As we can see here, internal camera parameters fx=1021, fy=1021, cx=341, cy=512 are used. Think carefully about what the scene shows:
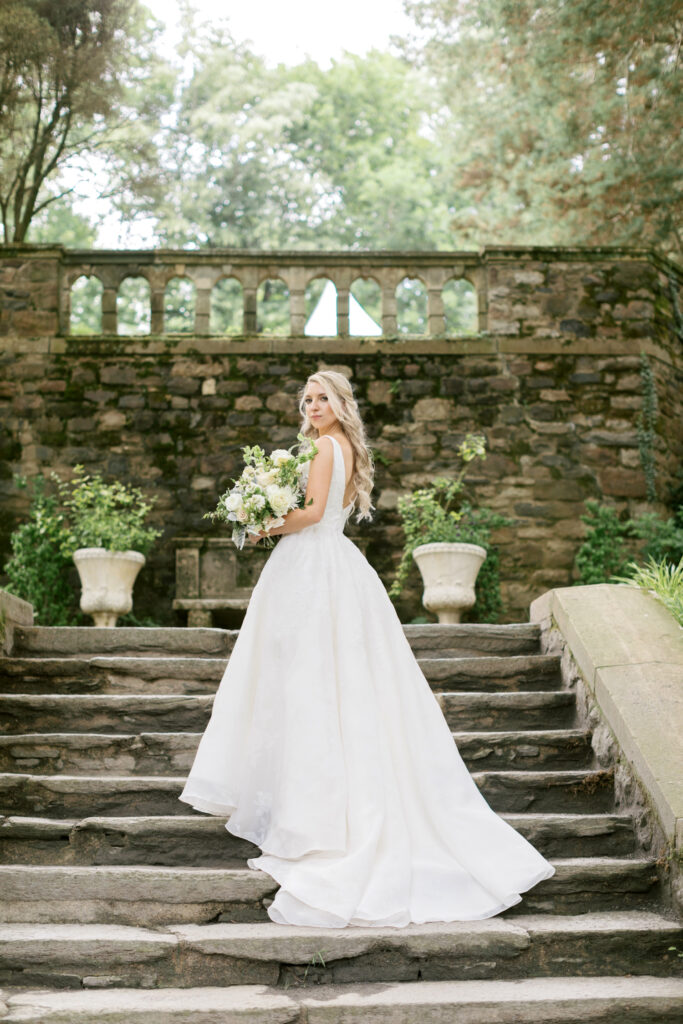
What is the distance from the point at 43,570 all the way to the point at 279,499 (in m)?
4.52

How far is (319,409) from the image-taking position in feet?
13.8

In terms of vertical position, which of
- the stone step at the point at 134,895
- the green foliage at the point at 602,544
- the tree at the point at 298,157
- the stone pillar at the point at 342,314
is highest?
the tree at the point at 298,157

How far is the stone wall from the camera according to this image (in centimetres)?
850

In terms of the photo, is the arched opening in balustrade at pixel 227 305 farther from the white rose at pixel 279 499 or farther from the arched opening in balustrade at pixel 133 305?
the white rose at pixel 279 499

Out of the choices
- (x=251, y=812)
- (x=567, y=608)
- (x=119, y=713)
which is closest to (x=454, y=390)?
(x=567, y=608)

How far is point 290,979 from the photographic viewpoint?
3.07 m

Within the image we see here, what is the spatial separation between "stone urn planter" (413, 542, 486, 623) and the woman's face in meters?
3.07

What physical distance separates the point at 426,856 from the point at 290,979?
2.05ft

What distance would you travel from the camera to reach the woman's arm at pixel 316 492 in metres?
4.00

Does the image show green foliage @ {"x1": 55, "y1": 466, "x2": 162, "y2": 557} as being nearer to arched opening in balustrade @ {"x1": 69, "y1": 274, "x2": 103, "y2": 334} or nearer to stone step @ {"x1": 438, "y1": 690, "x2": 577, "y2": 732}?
stone step @ {"x1": 438, "y1": 690, "x2": 577, "y2": 732}

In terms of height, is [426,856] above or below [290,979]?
above

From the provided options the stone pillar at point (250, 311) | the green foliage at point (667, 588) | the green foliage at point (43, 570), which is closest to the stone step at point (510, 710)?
the green foliage at point (667, 588)

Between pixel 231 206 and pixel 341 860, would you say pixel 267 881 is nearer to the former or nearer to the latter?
pixel 341 860

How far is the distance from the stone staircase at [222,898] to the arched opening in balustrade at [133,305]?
15.1m
